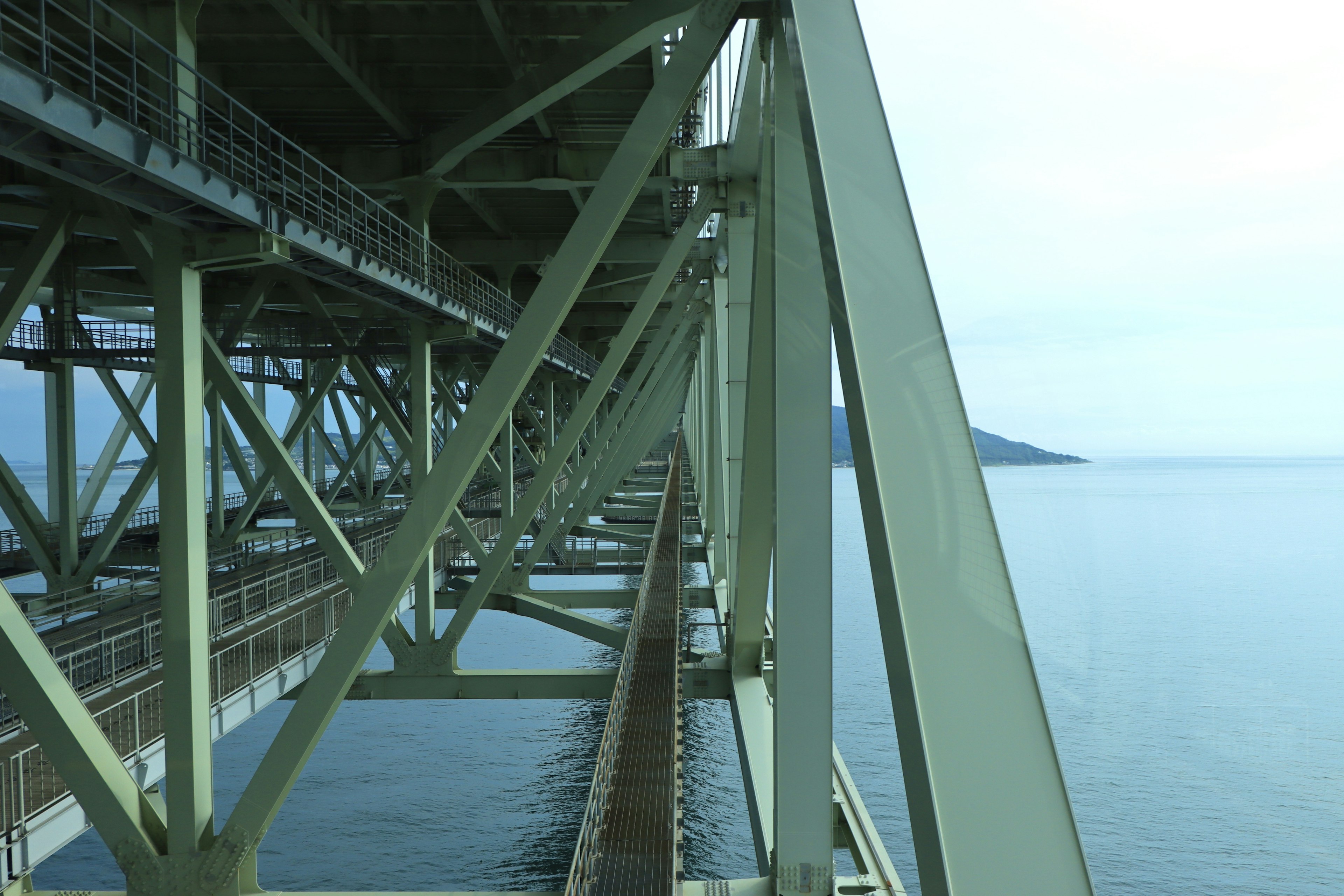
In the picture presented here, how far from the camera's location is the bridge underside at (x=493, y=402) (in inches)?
81.1

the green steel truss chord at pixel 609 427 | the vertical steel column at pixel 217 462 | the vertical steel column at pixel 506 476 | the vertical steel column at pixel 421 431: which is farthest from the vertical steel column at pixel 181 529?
the vertical steel column at pixel 506 476

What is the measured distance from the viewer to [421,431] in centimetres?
1434

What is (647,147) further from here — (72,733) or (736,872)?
(736,872)

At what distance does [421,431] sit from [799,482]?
10175 millimetres

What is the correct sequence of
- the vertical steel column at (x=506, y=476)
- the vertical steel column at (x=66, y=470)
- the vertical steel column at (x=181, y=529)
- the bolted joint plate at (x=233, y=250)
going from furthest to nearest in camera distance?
the vertical steel column at (x=506, y=476)
the vertical steel column at (x=66, y=470)
the bolted joint plate at (x=233, y=250)
the vertical steel column at (x=181, y=529)

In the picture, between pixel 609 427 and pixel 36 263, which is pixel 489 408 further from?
pixel 609 427

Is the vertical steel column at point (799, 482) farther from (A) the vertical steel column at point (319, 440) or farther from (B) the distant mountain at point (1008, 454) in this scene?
(A) the vertical steel column at point (319, 440)

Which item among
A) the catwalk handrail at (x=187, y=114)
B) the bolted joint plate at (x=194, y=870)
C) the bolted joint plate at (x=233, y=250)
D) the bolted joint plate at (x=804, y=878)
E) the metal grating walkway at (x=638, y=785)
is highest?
the catwalk handrail at (x=187, y=114)

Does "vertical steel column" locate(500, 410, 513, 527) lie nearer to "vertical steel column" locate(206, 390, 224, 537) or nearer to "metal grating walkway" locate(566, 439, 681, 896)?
"vertical steel column" locate(206, 390, 224, 537)

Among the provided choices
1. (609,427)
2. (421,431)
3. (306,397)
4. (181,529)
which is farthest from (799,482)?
(306,397)

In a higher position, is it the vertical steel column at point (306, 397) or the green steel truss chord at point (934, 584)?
the vertical steel column at point (306, 397)

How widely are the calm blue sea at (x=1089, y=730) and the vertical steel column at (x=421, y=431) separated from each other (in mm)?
6438

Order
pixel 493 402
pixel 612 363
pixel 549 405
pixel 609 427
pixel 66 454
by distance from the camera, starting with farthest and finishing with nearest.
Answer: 1. pixel 549 405
2. pixel 66 454
3. pixel 609 427
4. pixel 612 363
5. pixel 493 402

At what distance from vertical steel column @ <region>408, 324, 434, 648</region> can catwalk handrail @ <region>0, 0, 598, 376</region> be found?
883 mm
